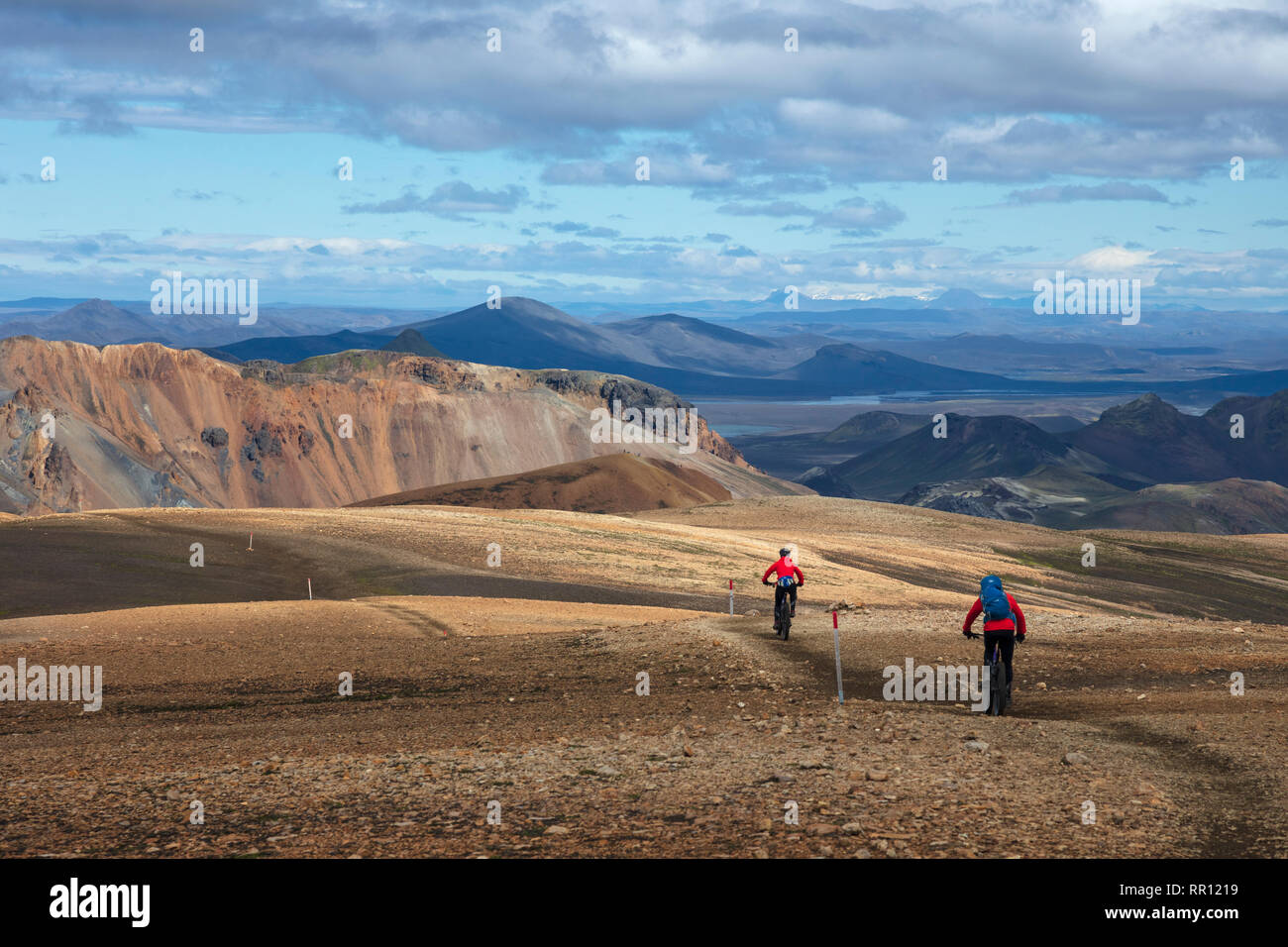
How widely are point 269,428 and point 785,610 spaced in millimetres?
150848

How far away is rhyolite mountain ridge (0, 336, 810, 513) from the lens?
129m

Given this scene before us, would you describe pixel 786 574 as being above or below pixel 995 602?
below

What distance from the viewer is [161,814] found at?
11305mm

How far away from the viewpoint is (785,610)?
70.9ft

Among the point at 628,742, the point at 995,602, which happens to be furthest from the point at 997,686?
the point at 628,742

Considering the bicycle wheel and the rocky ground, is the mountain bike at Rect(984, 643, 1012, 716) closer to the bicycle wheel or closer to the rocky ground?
the bicycle wheel

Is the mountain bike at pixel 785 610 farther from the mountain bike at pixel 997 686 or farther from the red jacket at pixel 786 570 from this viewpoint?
the mountain bike at pixel 997 686

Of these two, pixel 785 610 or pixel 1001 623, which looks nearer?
pixel 1001 623

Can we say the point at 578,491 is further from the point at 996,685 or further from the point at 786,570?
the point at 996,685

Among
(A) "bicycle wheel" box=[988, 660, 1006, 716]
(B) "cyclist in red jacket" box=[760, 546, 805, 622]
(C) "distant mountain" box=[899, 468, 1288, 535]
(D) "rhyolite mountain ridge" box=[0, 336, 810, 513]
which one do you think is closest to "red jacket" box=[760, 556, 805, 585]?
(B) "cyclist in red jacket" box=[760, 546, 805, 622]

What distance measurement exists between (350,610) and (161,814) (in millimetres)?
16486

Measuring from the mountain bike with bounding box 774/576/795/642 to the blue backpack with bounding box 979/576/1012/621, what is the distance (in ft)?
20.8
